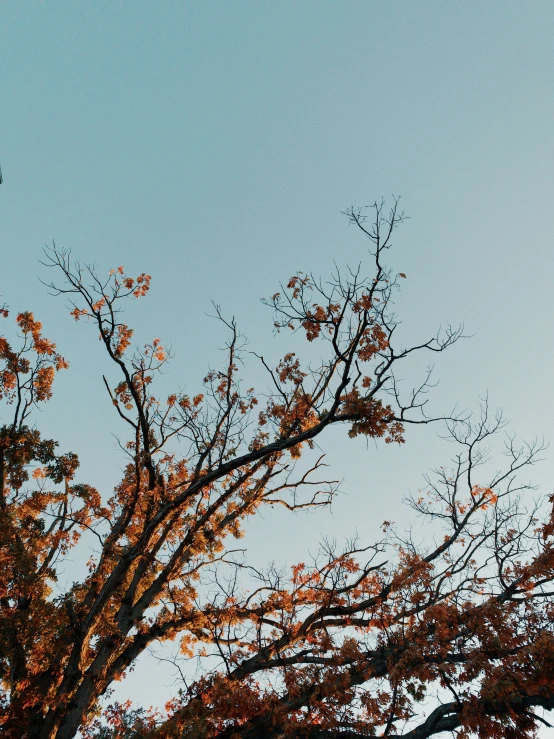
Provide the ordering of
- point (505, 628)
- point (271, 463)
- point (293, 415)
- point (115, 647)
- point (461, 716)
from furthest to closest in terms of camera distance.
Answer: point (271, 463)
point (293, 415)
point (115, 647)
point (505, 628)
point (461, 716)

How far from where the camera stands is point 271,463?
506 inches

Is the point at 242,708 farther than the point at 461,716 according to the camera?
Yes

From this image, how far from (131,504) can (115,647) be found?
2.90 meters

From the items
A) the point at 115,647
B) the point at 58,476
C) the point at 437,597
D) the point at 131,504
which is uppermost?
the point at 58,476

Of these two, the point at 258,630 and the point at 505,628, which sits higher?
the point at 258,630

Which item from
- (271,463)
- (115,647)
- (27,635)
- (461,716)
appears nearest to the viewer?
(461,716)

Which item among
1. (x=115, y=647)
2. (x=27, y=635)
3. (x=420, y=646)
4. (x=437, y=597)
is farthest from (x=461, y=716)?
(x=27, y=635)

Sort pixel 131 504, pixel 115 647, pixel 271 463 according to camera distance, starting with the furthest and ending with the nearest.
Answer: pixel 271 463 → pixel 131 504 → pixel 115 647

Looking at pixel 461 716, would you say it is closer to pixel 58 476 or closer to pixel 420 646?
pixel 420 646

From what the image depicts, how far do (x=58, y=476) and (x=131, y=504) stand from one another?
Answer: 6.49 ft

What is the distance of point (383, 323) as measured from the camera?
944 cm

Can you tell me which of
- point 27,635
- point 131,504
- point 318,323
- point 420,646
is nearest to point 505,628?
point 420,646

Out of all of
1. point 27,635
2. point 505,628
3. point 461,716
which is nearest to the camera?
point 461,716

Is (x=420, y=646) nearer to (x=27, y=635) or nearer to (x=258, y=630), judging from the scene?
(x=258, y=630)
